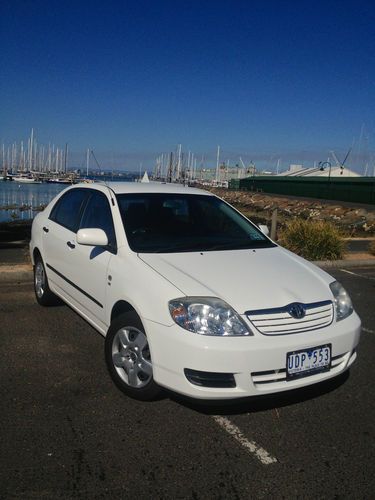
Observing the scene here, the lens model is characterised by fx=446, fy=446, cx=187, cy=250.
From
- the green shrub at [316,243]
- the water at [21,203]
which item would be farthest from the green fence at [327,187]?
the green shrub at [316,243]

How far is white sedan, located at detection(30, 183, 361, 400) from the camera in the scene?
9.53 feet

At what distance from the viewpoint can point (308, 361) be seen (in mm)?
3041

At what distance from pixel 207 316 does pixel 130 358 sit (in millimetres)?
788

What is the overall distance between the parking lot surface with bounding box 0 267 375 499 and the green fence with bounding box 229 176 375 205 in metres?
33.6

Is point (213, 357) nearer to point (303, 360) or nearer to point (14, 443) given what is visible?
point (303, 360)

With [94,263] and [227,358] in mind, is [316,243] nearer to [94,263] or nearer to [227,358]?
[94,263]

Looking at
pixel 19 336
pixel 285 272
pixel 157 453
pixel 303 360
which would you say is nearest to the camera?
pixel 157 453

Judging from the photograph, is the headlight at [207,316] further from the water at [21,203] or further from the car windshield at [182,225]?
the water at [21,203]

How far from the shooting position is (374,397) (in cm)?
366

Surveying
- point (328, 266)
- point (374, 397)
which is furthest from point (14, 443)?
point (328, 266)

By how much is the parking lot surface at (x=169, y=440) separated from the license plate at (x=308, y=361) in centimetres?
17

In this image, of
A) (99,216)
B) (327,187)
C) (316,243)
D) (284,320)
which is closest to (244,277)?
(284,320)

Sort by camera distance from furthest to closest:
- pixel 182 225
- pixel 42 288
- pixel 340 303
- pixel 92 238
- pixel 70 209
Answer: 1. pixel 42 288
2. pixel 70 209
3. pixel 182 225
4. pixel 92 238
5. pixel 340 303

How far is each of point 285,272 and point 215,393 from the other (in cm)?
120
